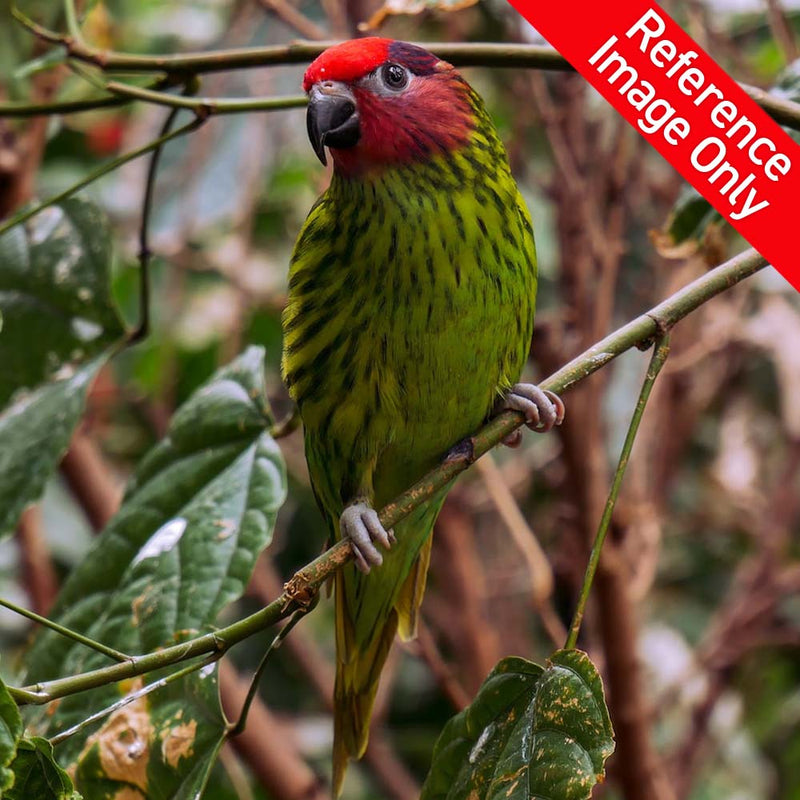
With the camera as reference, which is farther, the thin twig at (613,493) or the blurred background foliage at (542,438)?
the blurred background foliage at (542,438)

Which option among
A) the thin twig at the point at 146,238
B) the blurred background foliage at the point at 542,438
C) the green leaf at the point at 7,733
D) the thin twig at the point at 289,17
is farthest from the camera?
the blurred background foliage at the point at 542,438

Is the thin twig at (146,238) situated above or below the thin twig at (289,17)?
below

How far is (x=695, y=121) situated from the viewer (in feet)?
3.87

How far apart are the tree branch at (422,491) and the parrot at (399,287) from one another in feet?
0.57

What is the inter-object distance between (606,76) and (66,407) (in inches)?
27.6

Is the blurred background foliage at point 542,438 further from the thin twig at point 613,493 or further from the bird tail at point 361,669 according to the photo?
the thin twig at point 613,493

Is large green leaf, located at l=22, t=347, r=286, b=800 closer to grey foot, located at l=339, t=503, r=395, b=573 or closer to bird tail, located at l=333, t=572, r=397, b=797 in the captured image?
grey foot, located at l=339, t=503, r=395, b=573

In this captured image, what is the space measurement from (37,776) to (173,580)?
34cm

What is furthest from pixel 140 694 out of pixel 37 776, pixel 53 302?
pixel 53 302

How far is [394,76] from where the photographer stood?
1.17m

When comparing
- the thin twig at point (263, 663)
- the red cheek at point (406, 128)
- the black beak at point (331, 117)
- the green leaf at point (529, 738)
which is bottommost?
the green leaf at point (529, 738)

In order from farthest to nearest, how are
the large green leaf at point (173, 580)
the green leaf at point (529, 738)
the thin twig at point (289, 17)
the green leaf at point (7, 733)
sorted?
the thin twig at point (289, 17) → the large green leaf at point (173, 580) → the green leaf at point (529, 738) → the green leaf at point (7, 733)

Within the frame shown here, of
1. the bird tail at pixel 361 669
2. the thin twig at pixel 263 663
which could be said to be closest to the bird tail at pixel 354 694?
the bird tail at pixel 361 669

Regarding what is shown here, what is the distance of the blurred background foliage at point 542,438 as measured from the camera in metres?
1.78
